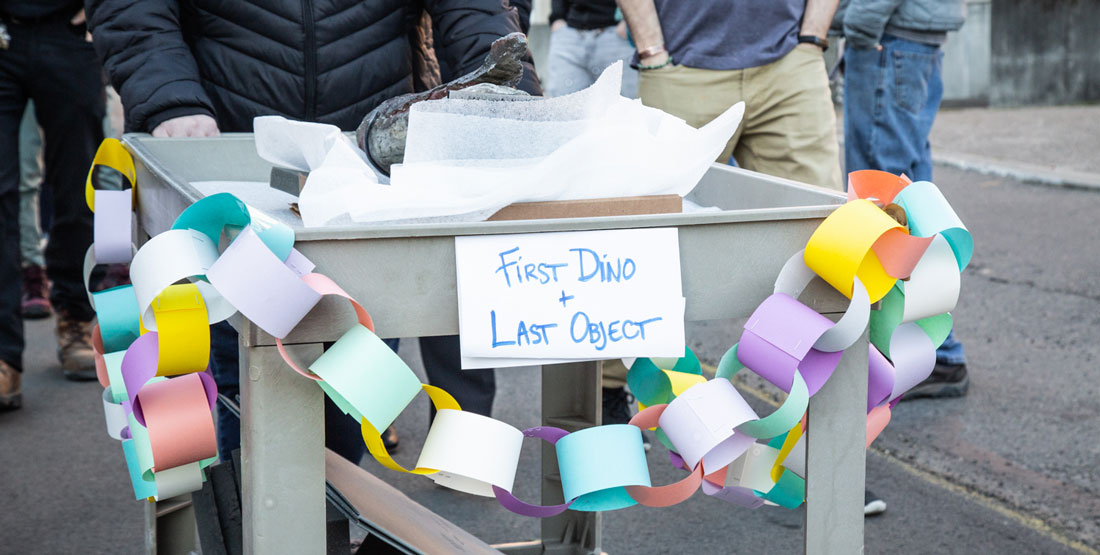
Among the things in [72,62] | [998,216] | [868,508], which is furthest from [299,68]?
[998,216]

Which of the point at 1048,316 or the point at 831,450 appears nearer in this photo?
the point at 831,450

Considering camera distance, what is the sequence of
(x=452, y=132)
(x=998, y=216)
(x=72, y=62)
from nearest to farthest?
(x=452, y=132)
(x=72, y=62)
(x=998, y=216)

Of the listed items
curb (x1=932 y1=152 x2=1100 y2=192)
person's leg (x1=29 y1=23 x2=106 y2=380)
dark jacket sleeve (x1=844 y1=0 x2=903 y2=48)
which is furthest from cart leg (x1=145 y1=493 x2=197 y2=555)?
curb (x1=932 y1=152 x2=1100 y2=192)

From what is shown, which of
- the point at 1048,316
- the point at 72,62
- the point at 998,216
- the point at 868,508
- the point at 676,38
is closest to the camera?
the point at 868,508

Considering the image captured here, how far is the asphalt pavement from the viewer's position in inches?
100

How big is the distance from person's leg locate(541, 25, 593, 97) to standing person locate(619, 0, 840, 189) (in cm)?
172

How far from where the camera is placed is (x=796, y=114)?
9.38 ft

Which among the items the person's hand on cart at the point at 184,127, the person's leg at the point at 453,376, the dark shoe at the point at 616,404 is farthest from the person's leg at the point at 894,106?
the person's hand on cart at the point at 184,127

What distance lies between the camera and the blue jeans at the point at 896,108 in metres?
3.33

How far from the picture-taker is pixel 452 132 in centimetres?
129

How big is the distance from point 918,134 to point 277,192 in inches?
88.2

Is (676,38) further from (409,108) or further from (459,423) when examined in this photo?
(459,423)

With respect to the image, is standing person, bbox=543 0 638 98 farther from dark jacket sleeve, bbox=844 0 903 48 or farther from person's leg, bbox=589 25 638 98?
dark jacket sleeve, bbox=844 0 903 48

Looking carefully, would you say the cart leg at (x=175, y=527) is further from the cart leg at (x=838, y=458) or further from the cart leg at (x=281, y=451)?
the cart leg at (x=838, y=458)
